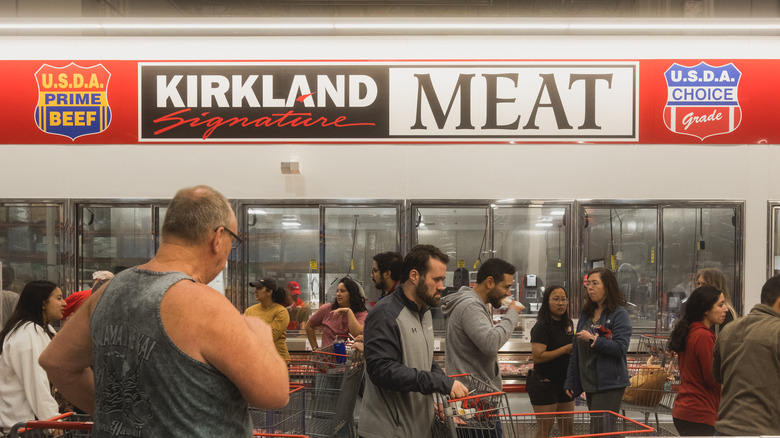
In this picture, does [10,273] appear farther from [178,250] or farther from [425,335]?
[178,250]

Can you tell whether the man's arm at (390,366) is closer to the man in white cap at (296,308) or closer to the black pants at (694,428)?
the black pants at (694,428)

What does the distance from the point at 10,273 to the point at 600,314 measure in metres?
6.39

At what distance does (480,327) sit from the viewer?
4266 mm

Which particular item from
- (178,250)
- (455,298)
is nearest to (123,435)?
(178,250)

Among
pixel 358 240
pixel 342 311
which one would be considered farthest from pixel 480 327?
pixel 358 240

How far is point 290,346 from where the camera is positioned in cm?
773

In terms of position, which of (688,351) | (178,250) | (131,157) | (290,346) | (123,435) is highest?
(131,157)

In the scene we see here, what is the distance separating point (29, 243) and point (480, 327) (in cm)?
589

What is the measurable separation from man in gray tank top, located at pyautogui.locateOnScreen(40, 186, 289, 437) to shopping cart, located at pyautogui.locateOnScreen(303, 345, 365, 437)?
109 inches

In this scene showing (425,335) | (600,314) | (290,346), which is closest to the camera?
(425,335)

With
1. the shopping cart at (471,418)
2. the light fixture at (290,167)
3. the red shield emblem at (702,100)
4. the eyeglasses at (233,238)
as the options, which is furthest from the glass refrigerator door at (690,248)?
the eyeglasses at (233,238)

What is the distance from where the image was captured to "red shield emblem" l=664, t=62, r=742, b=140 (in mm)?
7867

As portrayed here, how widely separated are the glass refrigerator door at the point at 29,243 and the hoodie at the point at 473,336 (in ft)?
17.4
